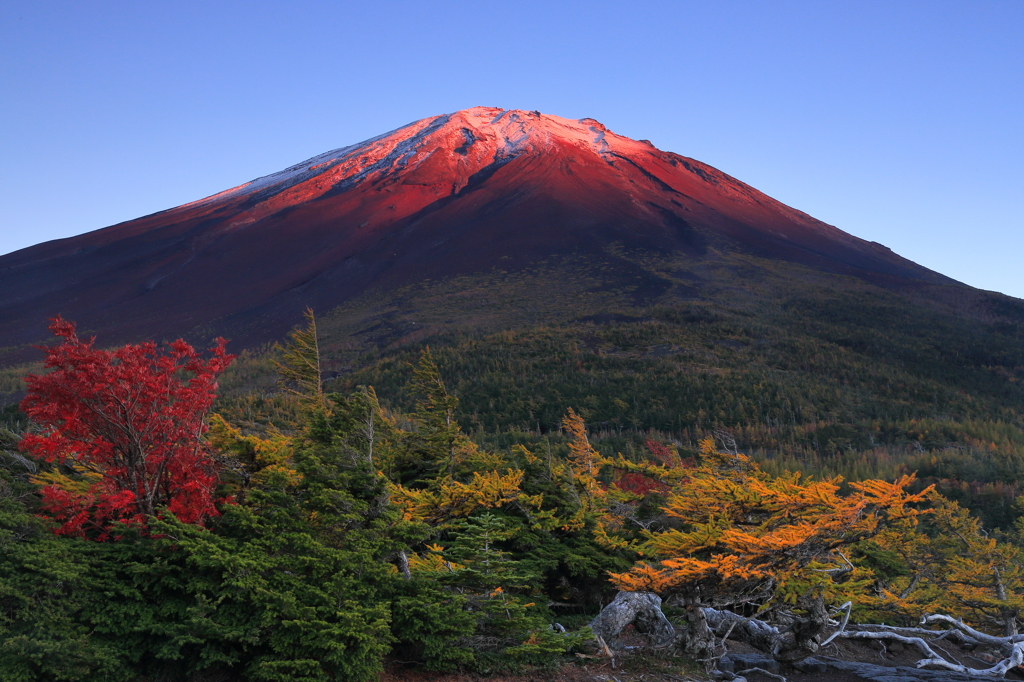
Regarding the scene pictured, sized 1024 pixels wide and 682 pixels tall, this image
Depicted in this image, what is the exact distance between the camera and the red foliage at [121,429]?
6.61 metres

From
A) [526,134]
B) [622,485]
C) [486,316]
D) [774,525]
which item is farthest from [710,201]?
[774,525]

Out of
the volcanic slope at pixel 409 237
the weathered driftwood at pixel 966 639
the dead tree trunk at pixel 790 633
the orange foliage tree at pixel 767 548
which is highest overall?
the volcanic slope at pixel 409 237

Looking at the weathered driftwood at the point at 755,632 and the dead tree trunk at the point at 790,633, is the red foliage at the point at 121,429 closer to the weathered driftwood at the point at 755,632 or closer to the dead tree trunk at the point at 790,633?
the weathered driftwood at the point at 755,632

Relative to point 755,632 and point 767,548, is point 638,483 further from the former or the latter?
point 767,548

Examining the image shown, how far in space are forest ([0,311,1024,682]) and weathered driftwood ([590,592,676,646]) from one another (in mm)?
59

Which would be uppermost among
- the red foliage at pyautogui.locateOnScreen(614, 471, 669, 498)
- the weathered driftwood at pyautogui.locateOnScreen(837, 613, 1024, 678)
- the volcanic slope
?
the volcanic slope

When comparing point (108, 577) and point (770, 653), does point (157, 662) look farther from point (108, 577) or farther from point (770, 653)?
point (770, 653)

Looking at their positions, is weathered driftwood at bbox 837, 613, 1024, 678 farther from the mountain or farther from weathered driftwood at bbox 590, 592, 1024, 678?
the mountain

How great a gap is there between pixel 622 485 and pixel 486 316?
112 feet

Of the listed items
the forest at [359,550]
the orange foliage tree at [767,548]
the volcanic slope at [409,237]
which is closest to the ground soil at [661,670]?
the forest at [359,550]

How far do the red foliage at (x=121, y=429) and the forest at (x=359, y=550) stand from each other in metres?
0.03

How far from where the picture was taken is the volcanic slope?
5719cm

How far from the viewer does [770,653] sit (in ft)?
26.7

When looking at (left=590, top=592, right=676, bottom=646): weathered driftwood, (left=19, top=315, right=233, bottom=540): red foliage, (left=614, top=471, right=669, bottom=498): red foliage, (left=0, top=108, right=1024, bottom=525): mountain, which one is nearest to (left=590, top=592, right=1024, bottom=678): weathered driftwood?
(left=590, top=592, right=676, bottom=646): weathered driftwood
